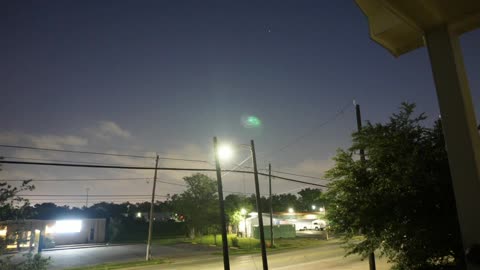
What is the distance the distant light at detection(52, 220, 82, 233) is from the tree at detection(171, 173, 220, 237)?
746 inches

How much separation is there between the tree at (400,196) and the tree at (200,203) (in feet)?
122

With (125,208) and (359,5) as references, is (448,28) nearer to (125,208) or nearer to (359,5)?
(359,5)

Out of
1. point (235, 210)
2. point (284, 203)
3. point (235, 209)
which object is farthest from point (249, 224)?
point (284, 203)

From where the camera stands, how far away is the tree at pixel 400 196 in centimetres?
849

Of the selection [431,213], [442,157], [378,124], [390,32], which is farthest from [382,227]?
[390,32]

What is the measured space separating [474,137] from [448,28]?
147 centimetres

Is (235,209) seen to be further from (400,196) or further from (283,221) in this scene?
(400,196)

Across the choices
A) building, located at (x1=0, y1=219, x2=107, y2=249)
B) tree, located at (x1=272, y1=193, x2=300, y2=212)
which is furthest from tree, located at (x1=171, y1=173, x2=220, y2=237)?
tree, located at (x1=272, y1=193, x2=300, y2=212)

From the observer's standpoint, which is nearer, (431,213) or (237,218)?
(431,213)

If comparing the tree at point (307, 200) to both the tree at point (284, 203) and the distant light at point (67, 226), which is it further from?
the distant light at point (67, 226)

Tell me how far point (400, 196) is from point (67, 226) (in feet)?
189

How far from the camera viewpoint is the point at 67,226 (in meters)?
54.2

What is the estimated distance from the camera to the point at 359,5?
16.6 feet

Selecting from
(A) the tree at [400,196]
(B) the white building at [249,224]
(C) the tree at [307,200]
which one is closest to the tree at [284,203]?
(C) the tree at [307,200]
